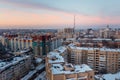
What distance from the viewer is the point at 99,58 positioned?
1700 centimetres

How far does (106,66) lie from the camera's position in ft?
54.7

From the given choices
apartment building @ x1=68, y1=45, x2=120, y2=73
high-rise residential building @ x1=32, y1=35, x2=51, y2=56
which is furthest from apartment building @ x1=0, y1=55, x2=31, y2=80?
high-rise residential building @ x1=32, y1=35, x2=51, y2=56

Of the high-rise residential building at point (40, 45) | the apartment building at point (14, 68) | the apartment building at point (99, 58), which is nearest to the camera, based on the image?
the apartment building at point (14, 68)

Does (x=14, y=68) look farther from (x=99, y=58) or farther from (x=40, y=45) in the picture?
(x=40, y=45)

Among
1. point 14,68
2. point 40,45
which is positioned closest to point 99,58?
point 14,68

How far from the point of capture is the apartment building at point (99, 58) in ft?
54.1

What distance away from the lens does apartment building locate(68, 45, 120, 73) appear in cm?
1650

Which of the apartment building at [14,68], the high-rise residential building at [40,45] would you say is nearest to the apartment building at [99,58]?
the apartment building at [14,68]

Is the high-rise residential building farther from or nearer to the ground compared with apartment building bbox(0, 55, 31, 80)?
farther from the ground

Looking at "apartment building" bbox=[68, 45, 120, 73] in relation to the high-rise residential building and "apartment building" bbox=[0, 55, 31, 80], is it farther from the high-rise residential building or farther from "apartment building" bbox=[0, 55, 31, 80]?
the high-rise residential building

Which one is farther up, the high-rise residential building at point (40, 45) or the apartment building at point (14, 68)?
the high-rise residential building at point (40, 45)

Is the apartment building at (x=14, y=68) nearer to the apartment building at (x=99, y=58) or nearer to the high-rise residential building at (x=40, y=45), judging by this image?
the apartment building at (x=99, y=58)

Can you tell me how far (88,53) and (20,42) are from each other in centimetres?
1349

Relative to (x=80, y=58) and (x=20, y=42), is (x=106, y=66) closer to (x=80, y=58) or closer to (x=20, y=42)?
(x=80, y=58)
